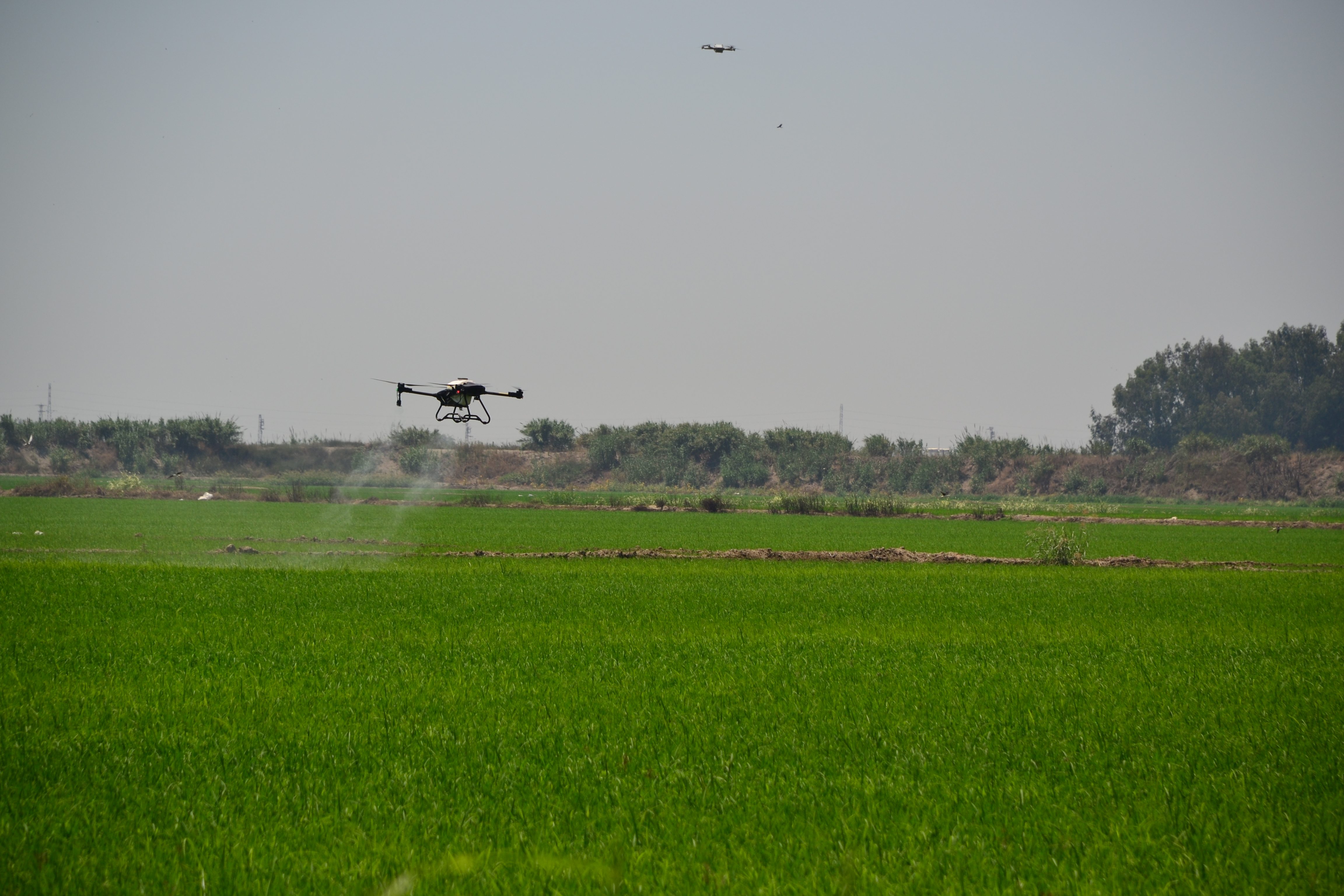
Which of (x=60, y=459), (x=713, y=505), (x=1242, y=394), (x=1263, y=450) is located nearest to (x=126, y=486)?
(x=60, y=459)

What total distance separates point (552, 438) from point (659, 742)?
102m

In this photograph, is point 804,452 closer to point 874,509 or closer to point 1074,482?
point 1074,482

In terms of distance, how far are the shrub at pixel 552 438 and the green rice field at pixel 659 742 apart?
88613mm

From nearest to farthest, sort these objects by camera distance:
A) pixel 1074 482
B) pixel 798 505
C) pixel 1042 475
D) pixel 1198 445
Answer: pixel 798 505 < pixel 1074 482 < pixel 1198 445 < pixel 1042 475

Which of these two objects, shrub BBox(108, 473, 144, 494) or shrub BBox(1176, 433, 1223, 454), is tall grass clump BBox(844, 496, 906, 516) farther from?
shrub BBox(1176, 433, 1223, 454)

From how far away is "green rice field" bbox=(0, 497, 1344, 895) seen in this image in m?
6.65

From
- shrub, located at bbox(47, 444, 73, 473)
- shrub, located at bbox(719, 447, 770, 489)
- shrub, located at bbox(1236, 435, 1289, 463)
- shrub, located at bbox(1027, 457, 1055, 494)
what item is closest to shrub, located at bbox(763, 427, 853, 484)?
shrub, located at bbox(719, 447, 770, 489)

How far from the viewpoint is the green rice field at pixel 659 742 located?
21.8ft

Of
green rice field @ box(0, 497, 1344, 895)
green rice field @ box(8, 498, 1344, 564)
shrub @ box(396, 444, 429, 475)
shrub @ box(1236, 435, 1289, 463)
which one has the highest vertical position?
shrub @ box(1236, 435, 1289, 463)

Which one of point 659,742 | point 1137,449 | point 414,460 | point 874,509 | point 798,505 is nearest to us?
point 659,742

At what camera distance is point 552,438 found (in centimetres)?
11069

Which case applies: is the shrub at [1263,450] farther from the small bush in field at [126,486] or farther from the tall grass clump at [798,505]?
the small bush in field at [126,486]

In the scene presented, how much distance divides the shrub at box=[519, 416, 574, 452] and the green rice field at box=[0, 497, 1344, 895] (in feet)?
291

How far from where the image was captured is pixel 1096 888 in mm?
6305
